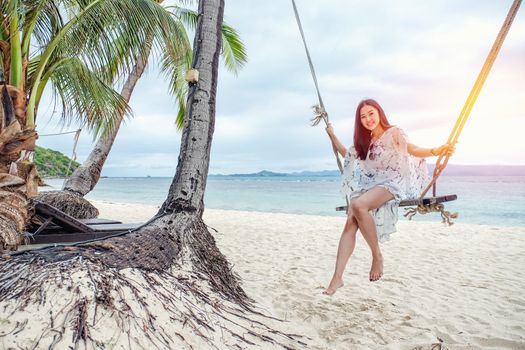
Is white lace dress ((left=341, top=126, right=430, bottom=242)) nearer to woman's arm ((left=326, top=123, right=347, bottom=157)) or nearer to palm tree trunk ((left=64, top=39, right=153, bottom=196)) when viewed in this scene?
woman's arm ((left=326, top=123, right=347, bottom=157))

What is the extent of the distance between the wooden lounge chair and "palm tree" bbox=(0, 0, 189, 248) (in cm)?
117

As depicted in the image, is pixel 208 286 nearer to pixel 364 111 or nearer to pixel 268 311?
pixel 268 311

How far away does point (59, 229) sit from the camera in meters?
4.73

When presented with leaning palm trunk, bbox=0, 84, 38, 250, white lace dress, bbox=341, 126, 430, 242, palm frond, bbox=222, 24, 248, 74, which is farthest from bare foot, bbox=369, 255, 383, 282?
palm frond, bbox=222, 24, 248, 74

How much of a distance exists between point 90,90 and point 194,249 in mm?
2960

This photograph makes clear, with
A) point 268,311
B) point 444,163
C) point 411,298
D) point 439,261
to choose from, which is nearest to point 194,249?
point 268,311

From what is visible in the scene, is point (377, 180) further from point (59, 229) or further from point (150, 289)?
point (59, 229)

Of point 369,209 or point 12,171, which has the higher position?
point 12,171

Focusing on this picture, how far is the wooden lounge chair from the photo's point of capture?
→ 437 centimetres

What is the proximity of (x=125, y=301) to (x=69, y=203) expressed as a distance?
5336 millimetres

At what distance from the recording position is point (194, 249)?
2.94m

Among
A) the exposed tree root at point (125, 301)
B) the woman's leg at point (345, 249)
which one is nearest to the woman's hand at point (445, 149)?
the woman's leg at point (345, 249)

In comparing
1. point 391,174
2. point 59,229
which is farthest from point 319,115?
point 59,229

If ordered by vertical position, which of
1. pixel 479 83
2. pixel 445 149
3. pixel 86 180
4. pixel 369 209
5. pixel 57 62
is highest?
pixel 57 62
